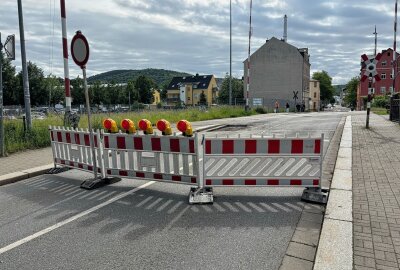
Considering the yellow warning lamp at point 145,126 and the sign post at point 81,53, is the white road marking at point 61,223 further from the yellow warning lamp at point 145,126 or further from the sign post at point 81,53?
the yellow warning lamp at point 145,126

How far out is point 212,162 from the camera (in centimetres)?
539

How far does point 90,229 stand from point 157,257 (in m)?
1.25

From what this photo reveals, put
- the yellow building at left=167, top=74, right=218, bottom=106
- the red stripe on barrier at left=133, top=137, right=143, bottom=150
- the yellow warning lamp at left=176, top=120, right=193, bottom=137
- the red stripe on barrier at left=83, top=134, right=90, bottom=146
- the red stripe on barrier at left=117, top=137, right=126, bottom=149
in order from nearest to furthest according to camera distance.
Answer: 1. the yellow warning lamp at left=176, top=120, right=193, bottom=137
2. the red stripe on barrier at left=133, top=137, right=143, bottom=150
3. the red stripe on barrier at left=117, top=137, right=126, bottom=149
4. the red stripe on barrier at left=83, top=134, right=90, bottom=146
5. the yellow building at left=167, top=74, right=218, bottom=106

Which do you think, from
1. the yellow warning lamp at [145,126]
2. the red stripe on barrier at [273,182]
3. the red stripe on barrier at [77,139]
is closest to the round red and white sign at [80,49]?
the red stripe on barrier at [77,139]

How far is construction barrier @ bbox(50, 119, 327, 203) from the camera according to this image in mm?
5211

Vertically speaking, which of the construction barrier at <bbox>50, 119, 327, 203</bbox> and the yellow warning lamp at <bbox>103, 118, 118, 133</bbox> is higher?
the yellow warning lamp at <bbox>103, 118, 118, 133</bbox>

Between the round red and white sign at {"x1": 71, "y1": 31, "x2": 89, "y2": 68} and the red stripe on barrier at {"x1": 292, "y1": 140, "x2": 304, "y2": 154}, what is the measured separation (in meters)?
4.08

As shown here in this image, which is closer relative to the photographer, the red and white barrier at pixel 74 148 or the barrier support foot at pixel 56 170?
the red and white barrier at pixel 74 148

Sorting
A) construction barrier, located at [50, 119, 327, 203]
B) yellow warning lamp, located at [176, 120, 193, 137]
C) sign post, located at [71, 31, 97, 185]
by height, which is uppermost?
sign post, located at [71, 31, 97, 185]

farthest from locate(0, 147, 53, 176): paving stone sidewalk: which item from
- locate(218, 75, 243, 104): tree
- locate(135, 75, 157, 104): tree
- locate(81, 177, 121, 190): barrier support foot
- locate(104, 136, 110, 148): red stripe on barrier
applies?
locate(135, 75, 157, 104): tree

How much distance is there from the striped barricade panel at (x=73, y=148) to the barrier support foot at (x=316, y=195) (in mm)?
3832

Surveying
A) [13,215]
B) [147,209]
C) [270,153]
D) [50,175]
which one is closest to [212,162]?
[270,153]

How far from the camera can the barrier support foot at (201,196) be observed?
17.0 feet

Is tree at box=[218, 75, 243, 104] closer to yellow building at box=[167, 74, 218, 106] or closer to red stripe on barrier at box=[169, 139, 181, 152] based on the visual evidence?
yellow building at box=[167, 74, 218, 106]
